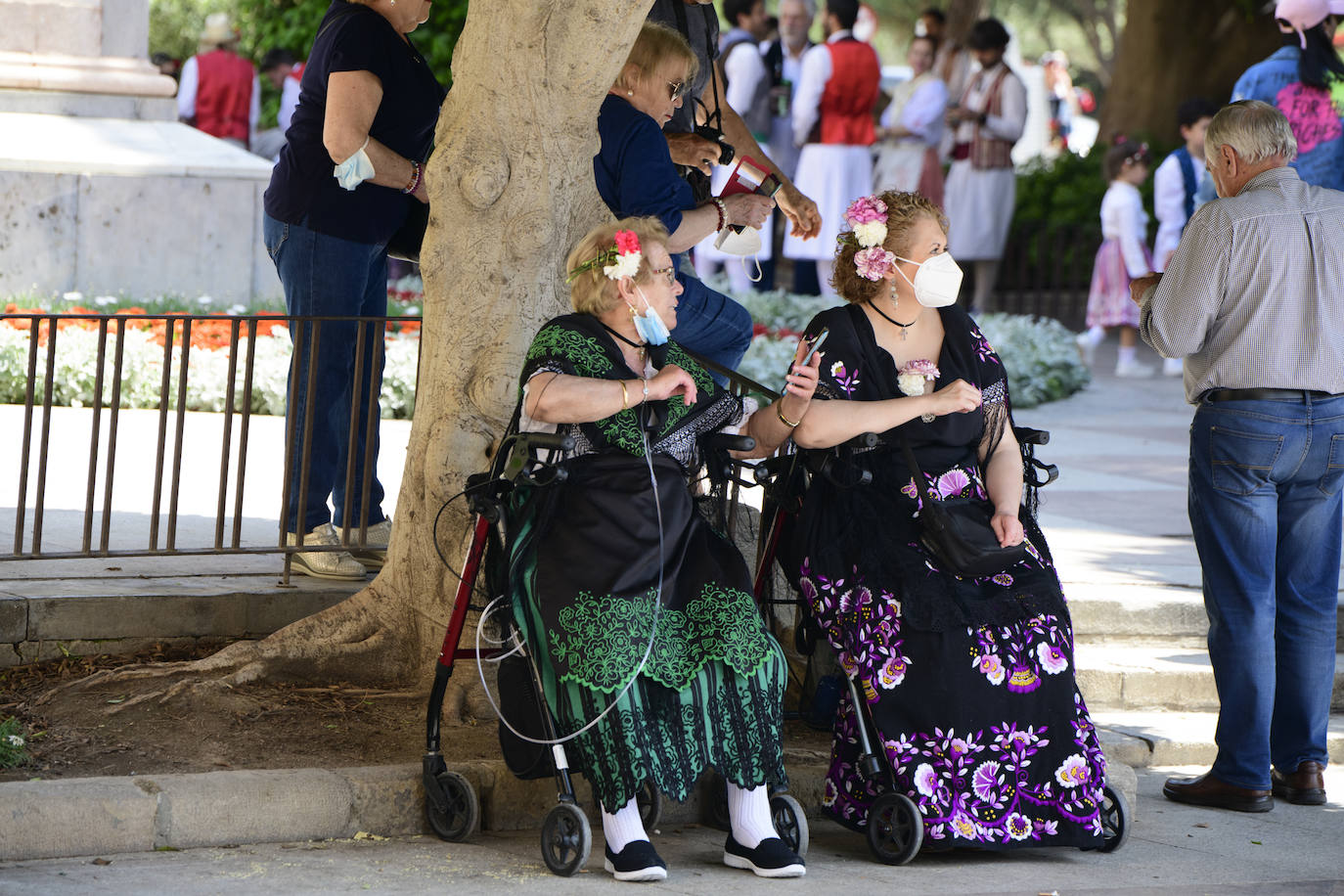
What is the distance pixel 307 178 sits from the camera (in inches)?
238

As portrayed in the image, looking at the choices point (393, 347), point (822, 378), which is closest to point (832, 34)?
point (393, 347)

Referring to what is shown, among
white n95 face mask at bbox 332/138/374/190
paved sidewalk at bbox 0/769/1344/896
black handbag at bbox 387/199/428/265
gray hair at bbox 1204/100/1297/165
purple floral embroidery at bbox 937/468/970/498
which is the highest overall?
gray hair at bbox 1204/100/1297/165

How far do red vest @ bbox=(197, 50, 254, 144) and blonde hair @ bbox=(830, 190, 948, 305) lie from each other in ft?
40.9

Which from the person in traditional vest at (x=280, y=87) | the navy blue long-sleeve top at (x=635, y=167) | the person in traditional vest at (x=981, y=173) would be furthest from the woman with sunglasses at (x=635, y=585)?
the person in traditional vest at (x=280, y=87)

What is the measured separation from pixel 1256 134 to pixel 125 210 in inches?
320

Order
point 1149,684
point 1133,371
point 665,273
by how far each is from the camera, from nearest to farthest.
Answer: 1. point 665,273
2. point 1149,684
3. point 1133,371

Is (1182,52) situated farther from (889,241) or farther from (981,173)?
(889,241)

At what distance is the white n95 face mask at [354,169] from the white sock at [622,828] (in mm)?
2315

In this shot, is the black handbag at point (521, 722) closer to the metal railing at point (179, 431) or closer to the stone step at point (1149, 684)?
the metal railing at point (179, 431)

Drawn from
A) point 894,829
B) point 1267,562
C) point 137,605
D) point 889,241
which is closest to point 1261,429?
point 1267,562

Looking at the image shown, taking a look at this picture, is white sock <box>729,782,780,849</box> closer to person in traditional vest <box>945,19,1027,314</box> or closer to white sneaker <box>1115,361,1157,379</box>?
white sneaker <box>1115,361,1157,379</box>

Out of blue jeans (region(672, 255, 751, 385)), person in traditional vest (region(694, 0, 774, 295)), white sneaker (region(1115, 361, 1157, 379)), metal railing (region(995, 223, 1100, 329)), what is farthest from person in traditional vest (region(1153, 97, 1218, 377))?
blue jeans (region(672, 255, 751, 385))

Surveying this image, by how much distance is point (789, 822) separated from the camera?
4633 millimetres

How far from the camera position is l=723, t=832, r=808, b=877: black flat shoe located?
448 cm
